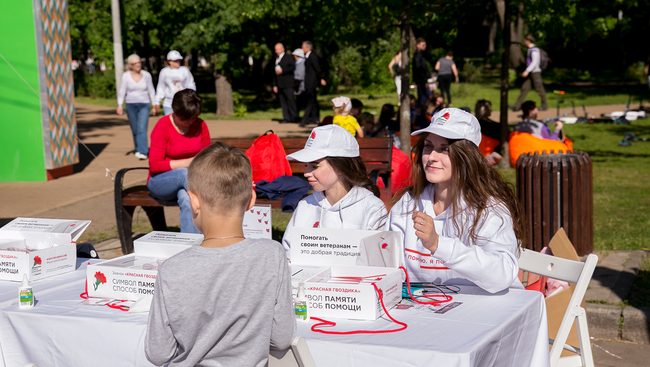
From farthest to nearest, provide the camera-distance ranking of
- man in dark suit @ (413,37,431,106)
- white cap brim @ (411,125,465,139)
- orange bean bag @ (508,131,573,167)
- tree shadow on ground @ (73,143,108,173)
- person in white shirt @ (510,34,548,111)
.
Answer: person in white shirt @ (510,34,548,111), man in dark suit @ (413,37,431,106), tree shadow on ground @ (73,143,108,173), orange bean bag @ (508,131,573,167), white cap brim @ (411,125,465,139)

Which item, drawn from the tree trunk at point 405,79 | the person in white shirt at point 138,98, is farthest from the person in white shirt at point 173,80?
the tree trunk at point 405,79

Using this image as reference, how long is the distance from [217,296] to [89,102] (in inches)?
1106

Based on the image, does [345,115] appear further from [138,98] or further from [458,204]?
[458,204]

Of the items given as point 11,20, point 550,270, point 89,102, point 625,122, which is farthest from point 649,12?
point 550,270

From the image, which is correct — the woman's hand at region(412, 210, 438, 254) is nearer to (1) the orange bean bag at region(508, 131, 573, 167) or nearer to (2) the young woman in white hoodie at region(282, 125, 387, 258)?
(2) the young woman in white hoodie at region(282, 125, 387, 258)

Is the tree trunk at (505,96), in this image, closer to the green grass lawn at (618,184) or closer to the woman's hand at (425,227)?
the green grass lawn at (618,184)

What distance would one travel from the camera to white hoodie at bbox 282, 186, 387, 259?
3760mm

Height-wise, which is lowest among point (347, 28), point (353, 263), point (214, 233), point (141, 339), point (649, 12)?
point (141, 339)

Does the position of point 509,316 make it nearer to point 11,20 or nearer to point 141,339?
point 141,339

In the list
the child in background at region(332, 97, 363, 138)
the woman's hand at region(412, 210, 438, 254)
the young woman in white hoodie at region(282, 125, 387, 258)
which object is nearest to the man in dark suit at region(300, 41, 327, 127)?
the child in background at region(332, 97, 363, 138)

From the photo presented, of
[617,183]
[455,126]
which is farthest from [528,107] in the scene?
[455,126]

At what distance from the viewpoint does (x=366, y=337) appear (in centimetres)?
226

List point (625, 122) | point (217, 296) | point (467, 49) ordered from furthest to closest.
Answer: point (467, 49) < point (625, 122) < point (217, 296)

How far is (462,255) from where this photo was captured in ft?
8.68
